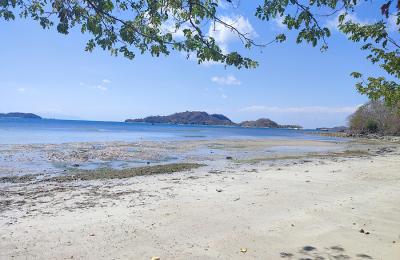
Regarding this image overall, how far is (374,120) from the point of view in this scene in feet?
333

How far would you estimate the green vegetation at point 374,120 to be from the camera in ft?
311

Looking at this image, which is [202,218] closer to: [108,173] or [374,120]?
[108,173]

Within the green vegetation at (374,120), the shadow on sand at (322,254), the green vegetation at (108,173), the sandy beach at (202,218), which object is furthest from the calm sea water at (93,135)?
the shadow on sand at (322,254)

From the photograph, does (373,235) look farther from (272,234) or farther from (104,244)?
(104,244)

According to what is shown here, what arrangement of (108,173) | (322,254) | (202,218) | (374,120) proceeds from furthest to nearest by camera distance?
(374,120), (108,173), (202,218), (322,254)

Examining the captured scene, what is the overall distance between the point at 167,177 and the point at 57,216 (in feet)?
26.0

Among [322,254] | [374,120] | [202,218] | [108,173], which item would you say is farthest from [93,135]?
[374,120]

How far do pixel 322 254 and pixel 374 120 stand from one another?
103388 millimetres

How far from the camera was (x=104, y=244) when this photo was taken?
7.59 meters

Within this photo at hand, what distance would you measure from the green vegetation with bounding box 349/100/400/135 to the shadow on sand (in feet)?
310

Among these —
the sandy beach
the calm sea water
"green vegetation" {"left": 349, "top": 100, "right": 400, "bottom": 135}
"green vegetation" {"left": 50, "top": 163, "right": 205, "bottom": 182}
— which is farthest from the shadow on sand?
"green vegetation" {"left": 349, "top": 100, "right": 400, "bottom": 135}

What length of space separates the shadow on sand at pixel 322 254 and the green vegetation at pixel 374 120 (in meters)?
94.6

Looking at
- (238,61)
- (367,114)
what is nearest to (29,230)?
(238,61)

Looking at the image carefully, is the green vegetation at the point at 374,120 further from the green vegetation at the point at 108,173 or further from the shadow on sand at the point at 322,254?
the shadow on sand at the point at 322,254
